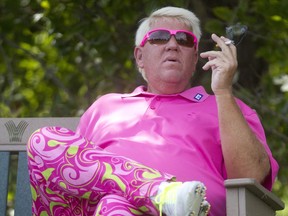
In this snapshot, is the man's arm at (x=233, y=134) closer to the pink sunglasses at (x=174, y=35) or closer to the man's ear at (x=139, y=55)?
the pink sunglasses at (x=174, y=35)

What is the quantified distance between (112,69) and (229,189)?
12.3ft

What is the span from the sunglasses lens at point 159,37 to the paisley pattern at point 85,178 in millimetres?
944

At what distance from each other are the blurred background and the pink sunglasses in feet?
3.93

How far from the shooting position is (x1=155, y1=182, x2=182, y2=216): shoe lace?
4484mm

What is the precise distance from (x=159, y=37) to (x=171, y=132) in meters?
0.63

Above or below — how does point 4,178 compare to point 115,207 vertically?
below

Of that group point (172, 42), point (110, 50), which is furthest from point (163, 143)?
point (110, 50)

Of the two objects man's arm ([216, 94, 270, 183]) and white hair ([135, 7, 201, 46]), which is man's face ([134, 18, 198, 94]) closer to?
white hair ([135, 7, 201, 46])

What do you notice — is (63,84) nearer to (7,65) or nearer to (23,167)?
(7,65)

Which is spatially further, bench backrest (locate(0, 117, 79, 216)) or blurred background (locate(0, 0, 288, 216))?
blurred background (locate(0, 0, 288, 216))

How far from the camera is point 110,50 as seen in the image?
8.08m

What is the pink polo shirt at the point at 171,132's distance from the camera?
5.03m

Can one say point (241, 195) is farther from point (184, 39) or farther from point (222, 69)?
point (184, 39)

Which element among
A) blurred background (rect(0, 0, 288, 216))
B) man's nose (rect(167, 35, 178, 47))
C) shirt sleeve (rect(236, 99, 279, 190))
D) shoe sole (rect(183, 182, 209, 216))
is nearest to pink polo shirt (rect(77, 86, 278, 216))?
shirt sleeve (rect(236, 99, 279, 190))
